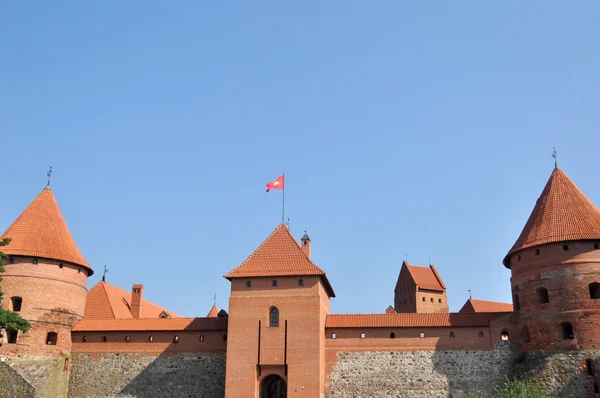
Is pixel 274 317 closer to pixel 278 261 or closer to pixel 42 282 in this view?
pixel 278 261

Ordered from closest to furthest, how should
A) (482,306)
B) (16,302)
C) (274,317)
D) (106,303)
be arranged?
1. (274,317)
2. (16,302)
3. (106,303)
4. (482,306)

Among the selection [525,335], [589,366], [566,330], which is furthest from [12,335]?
[589,366]

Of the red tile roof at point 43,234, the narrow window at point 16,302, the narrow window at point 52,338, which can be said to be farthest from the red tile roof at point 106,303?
the narrow window at point 16,302

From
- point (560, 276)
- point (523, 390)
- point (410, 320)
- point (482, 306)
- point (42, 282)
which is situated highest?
point (482, 306)

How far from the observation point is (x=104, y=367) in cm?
2756

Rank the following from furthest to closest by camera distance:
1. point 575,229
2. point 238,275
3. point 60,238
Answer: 1. point 60,238
2. point 238,275
3. point 575,229

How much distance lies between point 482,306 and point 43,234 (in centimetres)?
3049

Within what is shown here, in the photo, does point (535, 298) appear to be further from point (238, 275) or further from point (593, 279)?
point (238, 275)

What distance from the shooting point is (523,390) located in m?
20.8

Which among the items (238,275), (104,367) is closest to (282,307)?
(238,275)

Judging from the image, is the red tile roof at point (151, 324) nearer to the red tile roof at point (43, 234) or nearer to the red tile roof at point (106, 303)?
the red tile roof at point (106, 303)

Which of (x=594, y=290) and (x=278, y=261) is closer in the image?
(x=594, y=290)

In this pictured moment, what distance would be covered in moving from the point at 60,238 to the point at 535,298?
67.3 ft

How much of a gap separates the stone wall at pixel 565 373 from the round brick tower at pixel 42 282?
19211 millimetres
